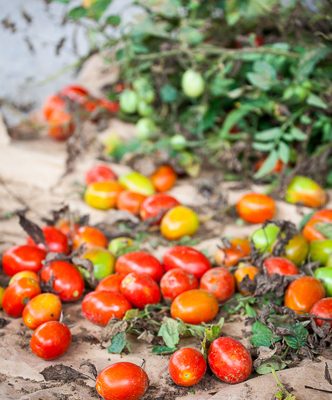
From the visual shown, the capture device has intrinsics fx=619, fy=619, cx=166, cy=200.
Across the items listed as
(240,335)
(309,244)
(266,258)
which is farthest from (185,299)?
(309,244)

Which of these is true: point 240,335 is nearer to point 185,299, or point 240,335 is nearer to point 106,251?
point 185,299

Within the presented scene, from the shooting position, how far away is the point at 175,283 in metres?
2.09

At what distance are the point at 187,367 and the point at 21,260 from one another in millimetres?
828

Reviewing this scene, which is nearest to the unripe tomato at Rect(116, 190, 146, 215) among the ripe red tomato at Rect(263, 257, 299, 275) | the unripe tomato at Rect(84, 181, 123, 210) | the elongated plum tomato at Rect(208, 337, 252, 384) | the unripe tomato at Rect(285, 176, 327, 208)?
the unripe tomato at Rect(84, 181, 123, 210)

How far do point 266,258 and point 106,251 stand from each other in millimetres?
→ 599

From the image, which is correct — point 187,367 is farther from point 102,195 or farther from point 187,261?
point 102,195

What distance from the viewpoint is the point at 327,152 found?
9.73ft

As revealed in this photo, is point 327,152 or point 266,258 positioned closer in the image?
point 266,258

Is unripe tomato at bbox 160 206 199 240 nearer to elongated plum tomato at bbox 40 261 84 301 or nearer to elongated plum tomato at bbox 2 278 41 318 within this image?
elongated plum tomato at bbox 40 261 84 301

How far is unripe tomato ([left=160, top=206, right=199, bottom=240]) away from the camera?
260cm

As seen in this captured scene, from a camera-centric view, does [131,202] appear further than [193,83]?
No

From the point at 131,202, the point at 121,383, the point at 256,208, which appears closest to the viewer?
the point at 121,383

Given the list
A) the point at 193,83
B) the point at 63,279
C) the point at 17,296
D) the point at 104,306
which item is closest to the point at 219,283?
the point at 104,306

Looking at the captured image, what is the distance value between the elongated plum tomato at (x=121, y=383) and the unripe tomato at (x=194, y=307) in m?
0.34
